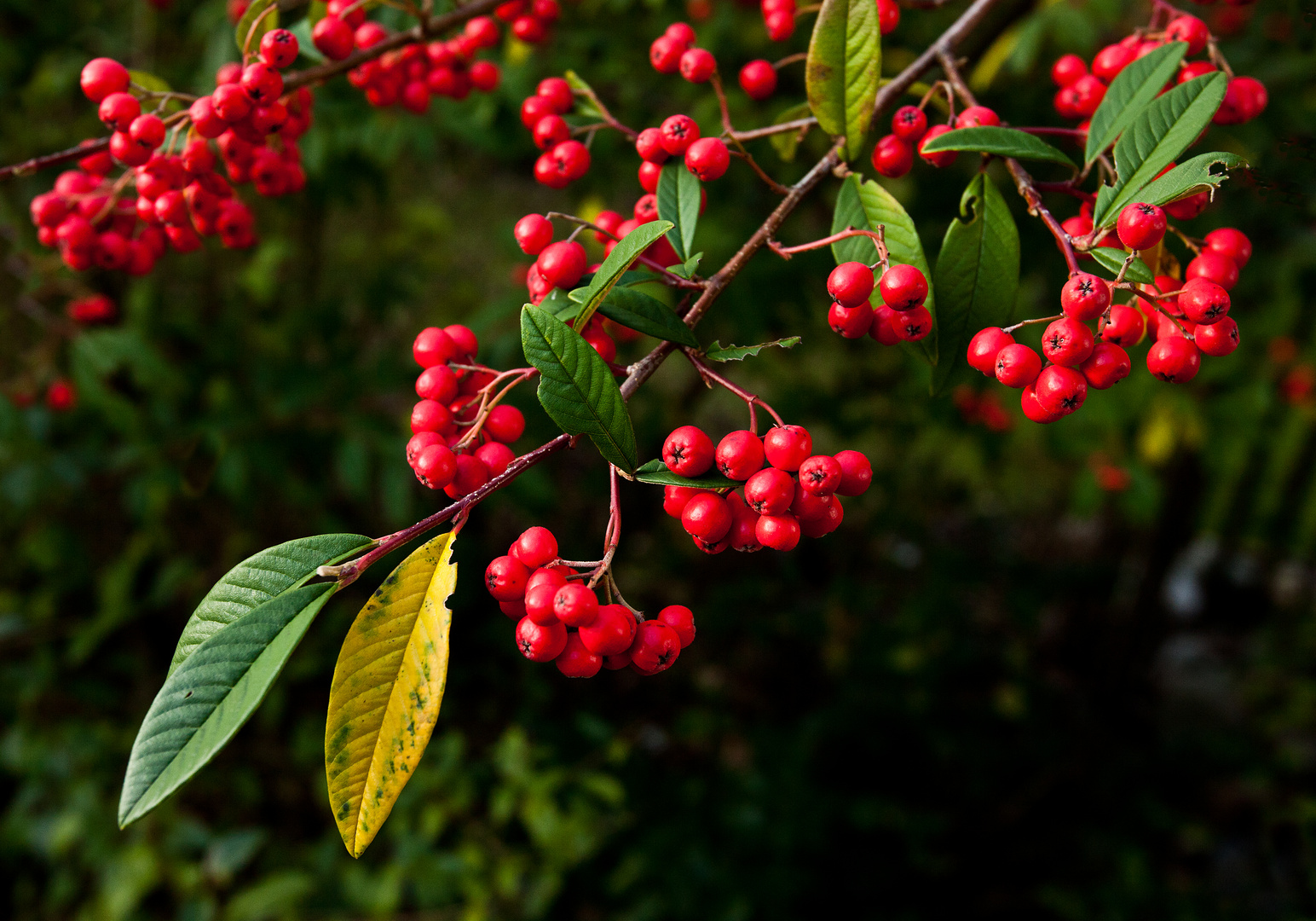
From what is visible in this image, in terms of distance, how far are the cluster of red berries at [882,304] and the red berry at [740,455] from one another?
0.20 meters

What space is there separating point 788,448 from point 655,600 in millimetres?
3879

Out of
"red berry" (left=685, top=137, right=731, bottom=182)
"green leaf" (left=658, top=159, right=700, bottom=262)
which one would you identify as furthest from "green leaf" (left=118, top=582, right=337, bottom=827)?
"red berry" (left=685, top=137, right=731, bottom=182)

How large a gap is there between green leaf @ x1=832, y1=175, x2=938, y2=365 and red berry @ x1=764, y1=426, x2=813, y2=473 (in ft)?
0.82

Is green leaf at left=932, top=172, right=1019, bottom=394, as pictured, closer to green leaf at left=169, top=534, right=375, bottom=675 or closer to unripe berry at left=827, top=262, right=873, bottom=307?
unripe berry at left=827, top=262, right=873, bottom=307

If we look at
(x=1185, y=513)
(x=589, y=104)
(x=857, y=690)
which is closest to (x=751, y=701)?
(x=857, y=690)

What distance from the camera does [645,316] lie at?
1038mm

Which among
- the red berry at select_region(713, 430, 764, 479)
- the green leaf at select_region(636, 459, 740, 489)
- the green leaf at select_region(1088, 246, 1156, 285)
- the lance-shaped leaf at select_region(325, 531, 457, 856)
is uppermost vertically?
the green leaf at select_region(1088, 246, 1156, 285)

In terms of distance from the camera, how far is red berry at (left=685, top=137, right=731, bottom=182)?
1.20 metres

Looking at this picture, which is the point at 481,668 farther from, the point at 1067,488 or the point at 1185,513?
the point at 1067,488

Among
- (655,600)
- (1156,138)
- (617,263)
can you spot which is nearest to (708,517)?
(617,263)

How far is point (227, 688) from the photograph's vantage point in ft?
2.80

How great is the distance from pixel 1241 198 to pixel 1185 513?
2161 mm

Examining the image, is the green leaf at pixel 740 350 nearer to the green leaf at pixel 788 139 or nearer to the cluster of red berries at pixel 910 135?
the cluster of red berries at pixel 910 135

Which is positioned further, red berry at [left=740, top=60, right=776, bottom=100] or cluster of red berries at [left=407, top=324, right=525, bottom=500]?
red berry at [left=740, top=60, right=776, bottom=100]
